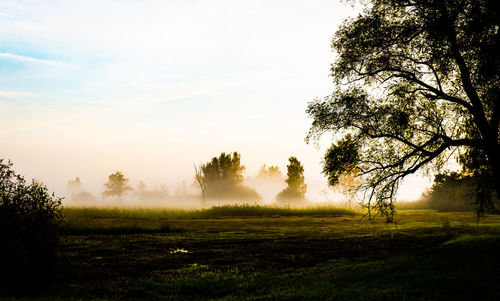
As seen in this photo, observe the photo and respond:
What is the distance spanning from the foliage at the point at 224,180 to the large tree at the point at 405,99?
94107 millimetres

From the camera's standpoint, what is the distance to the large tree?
16.8 meters

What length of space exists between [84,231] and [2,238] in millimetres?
17932

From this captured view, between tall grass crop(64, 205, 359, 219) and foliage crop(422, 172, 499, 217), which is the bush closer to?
tall grass crop(64, 205, 359, 219)

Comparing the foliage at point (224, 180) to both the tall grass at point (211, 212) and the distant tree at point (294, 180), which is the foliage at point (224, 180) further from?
the tall grass at point (211, 212)

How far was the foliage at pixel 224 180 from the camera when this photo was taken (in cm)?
11238

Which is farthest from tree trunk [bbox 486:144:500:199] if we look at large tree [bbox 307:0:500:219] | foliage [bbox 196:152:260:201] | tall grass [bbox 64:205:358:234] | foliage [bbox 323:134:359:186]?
foliage [bbox 196:152:260:201]

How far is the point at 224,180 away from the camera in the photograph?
11388 centimetres

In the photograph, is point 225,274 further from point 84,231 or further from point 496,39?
point 84,231

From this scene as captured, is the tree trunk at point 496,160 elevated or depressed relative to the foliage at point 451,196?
elevated

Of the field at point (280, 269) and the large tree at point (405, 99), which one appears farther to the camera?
the large tree at point (405, 99)

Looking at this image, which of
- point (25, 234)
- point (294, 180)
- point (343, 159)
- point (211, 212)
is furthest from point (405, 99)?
point (294, 180)

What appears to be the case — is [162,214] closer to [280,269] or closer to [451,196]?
[280,269]

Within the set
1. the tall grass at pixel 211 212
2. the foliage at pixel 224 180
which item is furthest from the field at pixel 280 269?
the foliage at pixel 224 180

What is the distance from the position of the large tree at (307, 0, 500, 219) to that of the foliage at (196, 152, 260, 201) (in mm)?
94107
